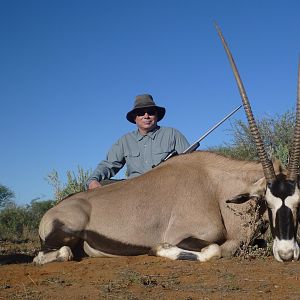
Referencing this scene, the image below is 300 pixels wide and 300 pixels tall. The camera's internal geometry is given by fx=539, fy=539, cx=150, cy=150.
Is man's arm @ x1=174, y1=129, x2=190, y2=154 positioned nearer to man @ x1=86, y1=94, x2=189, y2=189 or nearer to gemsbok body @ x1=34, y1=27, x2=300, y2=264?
man @ x1=86, y1=94, x2=189, y2=189

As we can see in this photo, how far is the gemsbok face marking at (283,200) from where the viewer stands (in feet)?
13.9

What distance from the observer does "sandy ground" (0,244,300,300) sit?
3.32 metres

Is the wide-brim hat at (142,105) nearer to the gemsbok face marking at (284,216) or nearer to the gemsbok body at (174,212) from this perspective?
the gemsbok body at (174,212)

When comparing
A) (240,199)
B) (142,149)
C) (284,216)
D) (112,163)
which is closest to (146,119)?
(142,149)

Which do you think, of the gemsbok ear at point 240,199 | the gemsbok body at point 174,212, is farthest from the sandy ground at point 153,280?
the gemsbok ear at point 240,199

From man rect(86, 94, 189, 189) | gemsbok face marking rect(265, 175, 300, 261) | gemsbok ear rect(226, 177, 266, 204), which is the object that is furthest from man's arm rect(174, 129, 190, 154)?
gemsbok face marking rect(265, 175, 300, 261)

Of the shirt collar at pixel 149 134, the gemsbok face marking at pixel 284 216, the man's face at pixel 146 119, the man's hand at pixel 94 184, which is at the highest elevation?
the man's face at pixel 146 119

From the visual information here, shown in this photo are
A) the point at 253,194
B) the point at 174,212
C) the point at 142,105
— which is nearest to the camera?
the point at 253,194

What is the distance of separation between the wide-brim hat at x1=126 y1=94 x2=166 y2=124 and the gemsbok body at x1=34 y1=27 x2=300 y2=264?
5.89 feet

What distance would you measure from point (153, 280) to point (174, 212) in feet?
4.95

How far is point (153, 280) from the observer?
12.4 feet

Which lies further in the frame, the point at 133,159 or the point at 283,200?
the point at 133,159

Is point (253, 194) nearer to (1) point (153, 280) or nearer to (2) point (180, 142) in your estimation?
(1) point (153, 280)

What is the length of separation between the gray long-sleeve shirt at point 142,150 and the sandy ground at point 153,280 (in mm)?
2179
